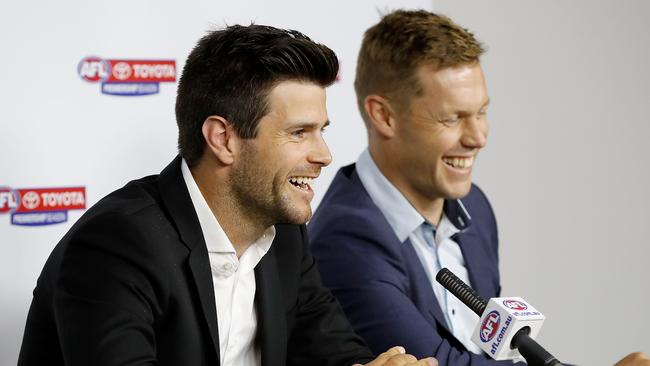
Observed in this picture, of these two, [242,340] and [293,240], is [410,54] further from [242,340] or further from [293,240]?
[242,340]

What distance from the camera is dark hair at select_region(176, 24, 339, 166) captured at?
1.73 meters

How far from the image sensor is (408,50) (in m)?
2.18

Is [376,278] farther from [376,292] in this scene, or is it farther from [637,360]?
[637,360]

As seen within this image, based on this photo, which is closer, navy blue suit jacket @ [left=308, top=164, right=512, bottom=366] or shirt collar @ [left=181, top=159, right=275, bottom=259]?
shirt collar @ [left=181, top=159, right=275, bottom=259]

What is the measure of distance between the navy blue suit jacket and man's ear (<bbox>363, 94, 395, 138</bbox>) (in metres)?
0.12

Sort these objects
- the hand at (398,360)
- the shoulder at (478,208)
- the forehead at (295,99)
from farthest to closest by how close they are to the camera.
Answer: the shoulder at (478,208)
the forehead at (295,99)
the hand at (398,360)

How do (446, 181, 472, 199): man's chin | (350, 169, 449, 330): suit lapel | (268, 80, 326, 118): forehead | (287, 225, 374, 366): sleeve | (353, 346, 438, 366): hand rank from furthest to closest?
1. (446, 181, 472, 199): man's chin
2. (350, 169, 449, 330): suit lapel
3. (287, 225, 374, 366): sleeve
4. (268, 80, 326, 118): forehead
5. (353, 346, 438, 366): hand

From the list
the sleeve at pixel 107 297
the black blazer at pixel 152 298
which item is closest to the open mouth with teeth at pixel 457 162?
the black blazer at pixel 152 298

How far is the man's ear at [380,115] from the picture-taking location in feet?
7.28

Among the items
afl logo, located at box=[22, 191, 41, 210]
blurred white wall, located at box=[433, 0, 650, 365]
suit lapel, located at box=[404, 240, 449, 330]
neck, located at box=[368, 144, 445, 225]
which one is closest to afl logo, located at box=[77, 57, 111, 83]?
afl logo, located at box=[22, 191, 41, 210]

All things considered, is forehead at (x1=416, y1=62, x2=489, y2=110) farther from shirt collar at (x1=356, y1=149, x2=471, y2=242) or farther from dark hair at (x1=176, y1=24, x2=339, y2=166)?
dark hair at (x1=176, y1=24, x2=339, y2=166)

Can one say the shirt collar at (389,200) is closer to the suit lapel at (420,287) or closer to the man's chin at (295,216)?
the suit lapel at (420,287)

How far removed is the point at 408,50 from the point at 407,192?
1.03 feet

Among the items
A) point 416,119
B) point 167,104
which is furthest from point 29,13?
point 416,119
